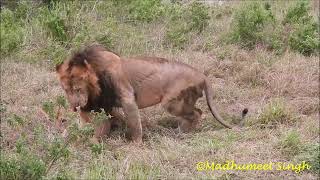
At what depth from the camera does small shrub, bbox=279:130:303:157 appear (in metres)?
5.89

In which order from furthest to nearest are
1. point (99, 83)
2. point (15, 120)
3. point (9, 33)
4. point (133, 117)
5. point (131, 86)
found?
point (9, 33), point (131, 86), point (133, 117), point (99, 83), point (15, 120)

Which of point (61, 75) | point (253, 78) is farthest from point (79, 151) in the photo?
point (253, 78)

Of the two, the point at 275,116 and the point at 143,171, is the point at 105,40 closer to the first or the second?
the point at 275,116

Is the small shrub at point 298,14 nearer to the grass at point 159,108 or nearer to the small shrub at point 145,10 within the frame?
the grass at point 159,108

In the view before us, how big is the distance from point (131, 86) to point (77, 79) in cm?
65

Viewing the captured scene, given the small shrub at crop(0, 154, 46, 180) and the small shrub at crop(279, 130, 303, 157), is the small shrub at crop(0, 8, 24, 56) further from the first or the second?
the small shrub at crop(279, 130, 303, 157)

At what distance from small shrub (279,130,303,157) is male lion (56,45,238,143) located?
0.77 m

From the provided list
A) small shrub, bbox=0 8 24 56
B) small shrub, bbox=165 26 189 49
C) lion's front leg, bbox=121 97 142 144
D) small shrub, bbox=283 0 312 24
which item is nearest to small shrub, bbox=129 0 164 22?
small shrub, bbox=165 26 189 49

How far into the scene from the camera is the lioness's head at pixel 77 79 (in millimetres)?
5934

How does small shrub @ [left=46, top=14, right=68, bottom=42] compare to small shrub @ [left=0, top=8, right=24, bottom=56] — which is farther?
small shrub @ [left=46, top=14, right=68, bottom=42]

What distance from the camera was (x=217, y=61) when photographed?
8.52 meters

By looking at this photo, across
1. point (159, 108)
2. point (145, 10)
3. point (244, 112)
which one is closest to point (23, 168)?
point (159, 108)

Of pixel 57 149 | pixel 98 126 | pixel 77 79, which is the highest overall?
pixel 77 79

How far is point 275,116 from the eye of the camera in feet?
22.2
